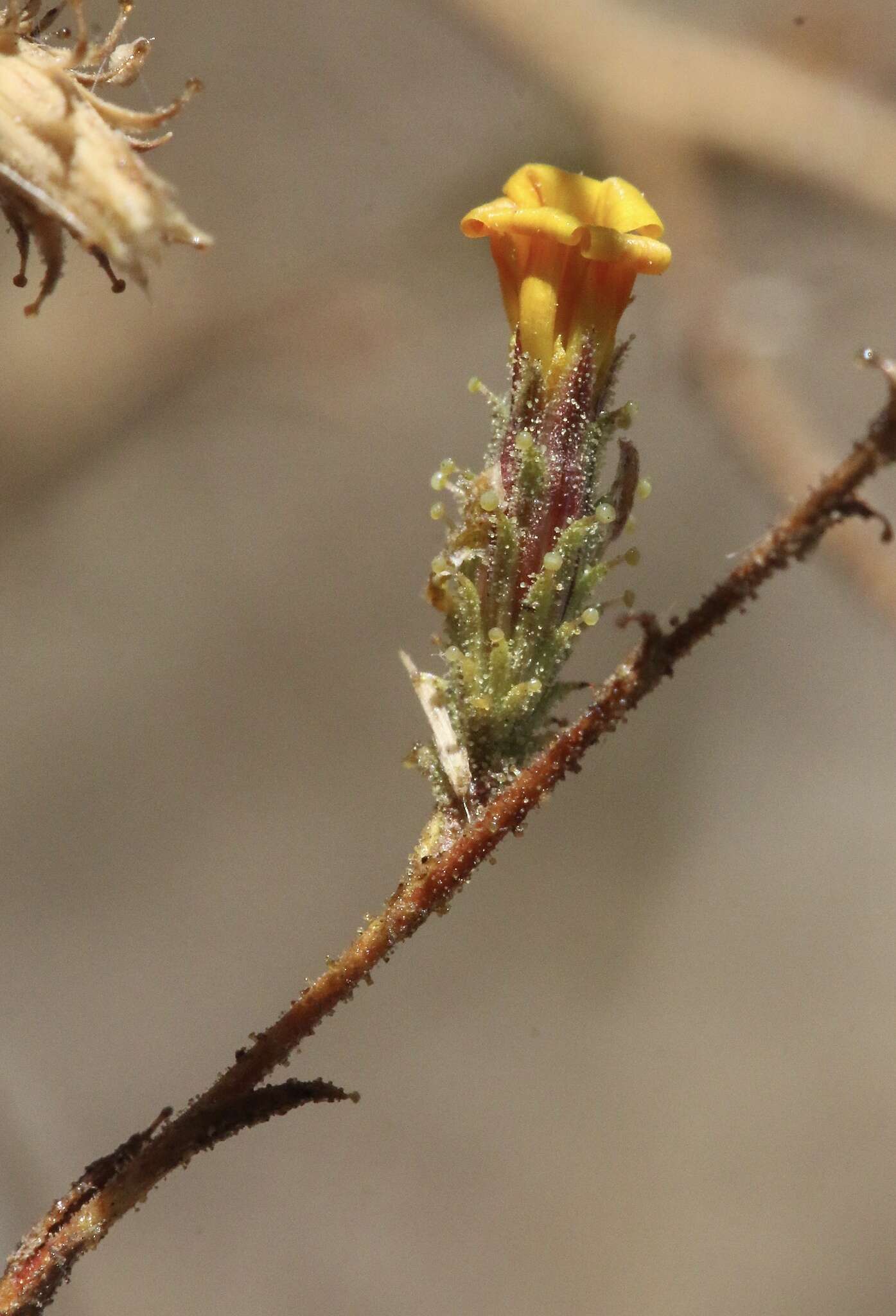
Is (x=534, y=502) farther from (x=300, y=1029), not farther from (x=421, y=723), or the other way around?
(x=421, y=723)

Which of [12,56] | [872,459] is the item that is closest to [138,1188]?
[872,459]

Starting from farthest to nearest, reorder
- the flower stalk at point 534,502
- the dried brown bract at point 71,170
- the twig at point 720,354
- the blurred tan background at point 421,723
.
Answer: the blurred tan background at point 421,723
the twig at point 720,354
the flower stalk at point 534,502
the dried brown bract at point 71,170

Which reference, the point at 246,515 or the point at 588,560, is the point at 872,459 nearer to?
the point at 588,560

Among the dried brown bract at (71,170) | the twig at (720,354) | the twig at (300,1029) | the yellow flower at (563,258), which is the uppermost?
the twig at (720,354)

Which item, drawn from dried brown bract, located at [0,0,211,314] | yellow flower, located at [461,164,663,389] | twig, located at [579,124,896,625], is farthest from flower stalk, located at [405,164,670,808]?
twig, located at [579,124,896,625]

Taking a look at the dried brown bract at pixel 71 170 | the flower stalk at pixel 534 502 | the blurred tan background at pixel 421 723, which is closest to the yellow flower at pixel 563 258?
the flower stalk at pixel 534 502

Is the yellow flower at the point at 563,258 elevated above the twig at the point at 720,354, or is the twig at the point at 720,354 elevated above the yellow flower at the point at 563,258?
the twig at the point at 720,354

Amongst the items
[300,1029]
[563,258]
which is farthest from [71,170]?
[300,1029]

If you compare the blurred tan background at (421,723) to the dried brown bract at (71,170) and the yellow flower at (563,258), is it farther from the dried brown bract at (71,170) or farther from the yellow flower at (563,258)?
the dried brown bract at (71,170)

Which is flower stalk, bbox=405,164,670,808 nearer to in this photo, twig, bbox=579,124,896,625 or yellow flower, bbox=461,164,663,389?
yellow flower, bbox=461,164,663,389
